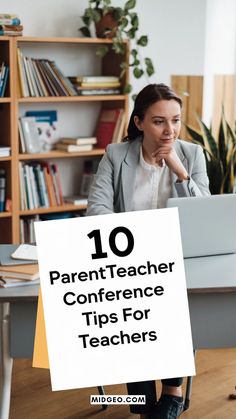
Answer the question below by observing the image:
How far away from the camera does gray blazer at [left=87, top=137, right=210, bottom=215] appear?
8.89ft

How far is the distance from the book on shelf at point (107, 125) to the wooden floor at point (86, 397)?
1.83m

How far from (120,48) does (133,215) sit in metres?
3.33

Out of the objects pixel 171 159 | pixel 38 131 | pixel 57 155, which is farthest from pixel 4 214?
pixel 171 159

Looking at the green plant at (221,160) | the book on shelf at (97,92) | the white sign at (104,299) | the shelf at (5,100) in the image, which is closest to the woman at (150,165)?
the green plant at (221,160)

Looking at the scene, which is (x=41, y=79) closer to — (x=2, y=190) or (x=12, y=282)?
(x=2, y=190)

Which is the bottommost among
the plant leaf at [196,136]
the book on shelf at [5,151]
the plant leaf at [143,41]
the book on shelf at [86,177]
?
the book on shelf at [86,177]

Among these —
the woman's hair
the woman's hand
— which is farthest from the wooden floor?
the woman's hair

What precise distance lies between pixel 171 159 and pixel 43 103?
2072 millimetres

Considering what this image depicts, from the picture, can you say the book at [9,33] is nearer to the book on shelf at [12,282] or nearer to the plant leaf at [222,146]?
the plant leaf at [222,146]

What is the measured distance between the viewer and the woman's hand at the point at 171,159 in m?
2.70

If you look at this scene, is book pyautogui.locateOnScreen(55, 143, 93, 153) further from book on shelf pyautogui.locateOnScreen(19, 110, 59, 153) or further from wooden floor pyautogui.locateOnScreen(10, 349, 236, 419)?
wooden floor pyautogui.locateOnScreen(10, 349, 236, 419)

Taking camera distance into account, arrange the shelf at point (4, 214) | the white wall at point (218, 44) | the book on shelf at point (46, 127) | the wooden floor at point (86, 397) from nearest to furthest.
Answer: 1. the wooden floor at point (86, 397)
2. the shelf at point (4, 214)
3. the book on shelf at point (46, 127)
4. the white wall at point (218, 44)

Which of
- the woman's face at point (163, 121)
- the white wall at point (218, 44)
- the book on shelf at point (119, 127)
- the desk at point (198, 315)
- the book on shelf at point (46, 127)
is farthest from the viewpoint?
the white wall at point (218, 44)

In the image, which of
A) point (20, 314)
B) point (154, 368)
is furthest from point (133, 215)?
point (20, 314)
